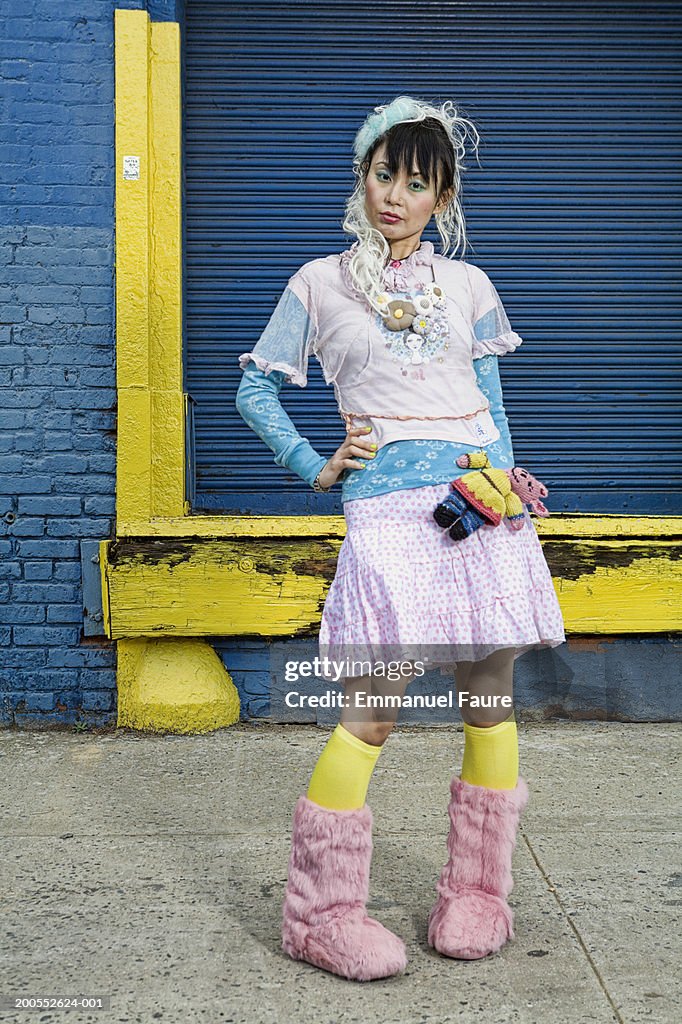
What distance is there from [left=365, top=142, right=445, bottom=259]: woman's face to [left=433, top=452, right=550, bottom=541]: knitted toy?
58 centimetres

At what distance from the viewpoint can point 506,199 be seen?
200 inches

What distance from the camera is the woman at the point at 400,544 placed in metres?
2.48

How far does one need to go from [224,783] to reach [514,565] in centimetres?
182

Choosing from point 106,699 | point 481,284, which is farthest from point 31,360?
point 481,284

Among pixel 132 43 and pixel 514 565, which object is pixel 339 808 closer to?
pixel 514 565

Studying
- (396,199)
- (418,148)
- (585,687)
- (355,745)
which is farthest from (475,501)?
(585,687)

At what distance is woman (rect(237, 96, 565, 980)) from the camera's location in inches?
97.8

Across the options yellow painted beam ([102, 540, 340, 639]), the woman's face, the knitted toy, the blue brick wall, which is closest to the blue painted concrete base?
yellow painted beam ([102, 540, 340, 639])

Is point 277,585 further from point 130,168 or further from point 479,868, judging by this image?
point 479,868

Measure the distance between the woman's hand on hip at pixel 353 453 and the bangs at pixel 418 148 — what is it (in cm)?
64

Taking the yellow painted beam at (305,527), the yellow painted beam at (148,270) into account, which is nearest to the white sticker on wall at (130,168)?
the yellow painted beam at (148,270)

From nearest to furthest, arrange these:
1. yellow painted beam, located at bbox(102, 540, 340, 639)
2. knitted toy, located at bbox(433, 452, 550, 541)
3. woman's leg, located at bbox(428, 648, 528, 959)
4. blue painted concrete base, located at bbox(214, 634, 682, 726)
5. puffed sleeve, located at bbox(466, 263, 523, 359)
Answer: knitted toy, located at bbox(433, 452, 550, 541) < woman's leg, located at bbox(428, 648, 528, 959) < puffed sleeve, located at bbox(466, 263, 523, 359) < yellow painted beam, located at bbox(102, 540, 340, 639) < blue painted concrete base, located at bbox(214, 634, 682, 726)

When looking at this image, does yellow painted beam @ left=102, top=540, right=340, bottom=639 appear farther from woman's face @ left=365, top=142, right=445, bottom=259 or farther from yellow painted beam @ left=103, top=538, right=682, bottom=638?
woman's face @ left=365, top=142, right=445, bottom=259

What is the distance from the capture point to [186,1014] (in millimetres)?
2299
